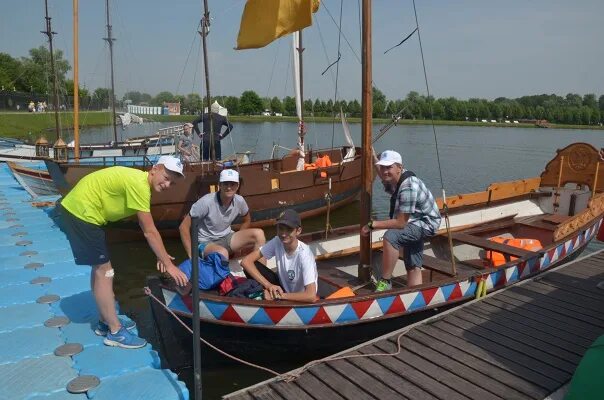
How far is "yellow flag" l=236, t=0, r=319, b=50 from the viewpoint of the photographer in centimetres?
570

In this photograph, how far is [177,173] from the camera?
4199 mm

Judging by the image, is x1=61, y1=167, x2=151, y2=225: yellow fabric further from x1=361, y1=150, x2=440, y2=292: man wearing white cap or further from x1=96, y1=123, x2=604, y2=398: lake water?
x1=361, y1=150, x2=440, y2=292: man wearing white cap

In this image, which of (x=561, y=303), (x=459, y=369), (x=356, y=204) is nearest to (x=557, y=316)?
(x=561, y=303)

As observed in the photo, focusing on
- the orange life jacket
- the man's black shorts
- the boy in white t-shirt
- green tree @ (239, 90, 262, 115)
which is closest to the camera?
the man's black shorts

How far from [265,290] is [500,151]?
132 feet

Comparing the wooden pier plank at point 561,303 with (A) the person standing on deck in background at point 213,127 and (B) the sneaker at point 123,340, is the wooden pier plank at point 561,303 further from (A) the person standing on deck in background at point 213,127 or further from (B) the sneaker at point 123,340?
(A) the person standing on deck in background at point 213,127

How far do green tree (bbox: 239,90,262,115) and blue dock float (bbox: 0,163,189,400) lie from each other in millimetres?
97063

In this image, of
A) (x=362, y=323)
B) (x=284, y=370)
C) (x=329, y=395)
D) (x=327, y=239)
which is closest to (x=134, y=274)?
(x=327, y=239)

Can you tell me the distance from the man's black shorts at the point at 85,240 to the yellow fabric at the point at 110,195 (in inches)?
2.2

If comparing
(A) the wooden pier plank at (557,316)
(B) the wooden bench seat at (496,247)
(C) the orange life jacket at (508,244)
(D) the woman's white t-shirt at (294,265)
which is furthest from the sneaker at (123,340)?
(C) the orange life jacket at (508,244)

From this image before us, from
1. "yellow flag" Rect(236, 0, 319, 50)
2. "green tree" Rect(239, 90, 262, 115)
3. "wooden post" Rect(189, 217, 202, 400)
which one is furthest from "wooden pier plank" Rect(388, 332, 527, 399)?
"green tree" Rect(239, 90, 262, 115)

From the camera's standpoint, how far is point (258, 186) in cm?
1269

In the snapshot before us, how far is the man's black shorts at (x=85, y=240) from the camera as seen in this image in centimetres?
424

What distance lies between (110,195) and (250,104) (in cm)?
10060
